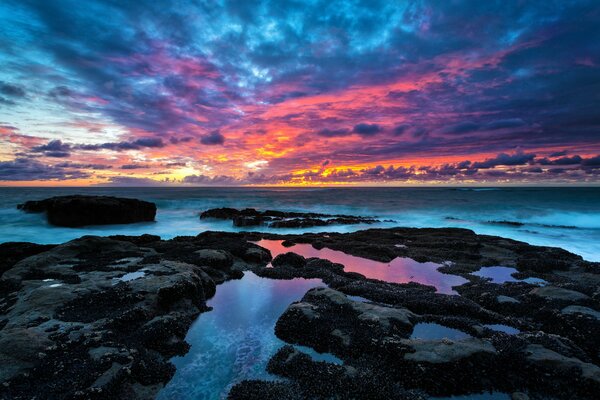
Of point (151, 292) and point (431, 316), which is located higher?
point (151, 292)

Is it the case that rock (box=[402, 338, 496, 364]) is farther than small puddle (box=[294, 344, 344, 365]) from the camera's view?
No

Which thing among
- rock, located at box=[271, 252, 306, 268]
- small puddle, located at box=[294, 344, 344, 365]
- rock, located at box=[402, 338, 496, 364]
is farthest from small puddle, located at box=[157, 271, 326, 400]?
rock, located at box=[271, 252, 306, 268]

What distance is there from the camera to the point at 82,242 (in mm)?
16109

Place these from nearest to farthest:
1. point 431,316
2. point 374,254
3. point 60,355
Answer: point 60,355 → point 431,316 → point 374,254

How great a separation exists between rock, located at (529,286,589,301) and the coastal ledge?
0.14 feet

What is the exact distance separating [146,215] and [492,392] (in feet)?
137

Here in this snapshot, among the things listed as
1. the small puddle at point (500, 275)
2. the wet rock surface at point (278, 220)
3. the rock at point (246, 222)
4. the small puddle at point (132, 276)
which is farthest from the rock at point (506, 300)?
the rock at point (246, 222)

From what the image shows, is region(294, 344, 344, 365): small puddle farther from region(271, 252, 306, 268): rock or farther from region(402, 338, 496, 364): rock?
region(271, 252, 306, 268): rock

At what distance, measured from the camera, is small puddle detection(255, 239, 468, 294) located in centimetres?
1414

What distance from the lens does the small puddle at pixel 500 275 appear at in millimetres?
13984

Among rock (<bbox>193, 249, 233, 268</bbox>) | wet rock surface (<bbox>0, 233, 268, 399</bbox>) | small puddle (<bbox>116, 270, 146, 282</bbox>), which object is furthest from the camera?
rock (<bbox>193, 249, 233, 268</bbox>)

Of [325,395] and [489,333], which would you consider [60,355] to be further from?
[489,333]

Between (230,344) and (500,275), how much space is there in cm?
1367

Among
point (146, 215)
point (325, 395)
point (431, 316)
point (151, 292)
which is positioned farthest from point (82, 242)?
point (146, 215)
